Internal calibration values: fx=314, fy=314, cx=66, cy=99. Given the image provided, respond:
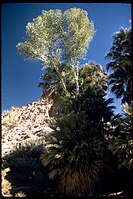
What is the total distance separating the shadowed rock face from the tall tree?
2.32 meters

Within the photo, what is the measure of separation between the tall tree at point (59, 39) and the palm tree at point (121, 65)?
1558mm

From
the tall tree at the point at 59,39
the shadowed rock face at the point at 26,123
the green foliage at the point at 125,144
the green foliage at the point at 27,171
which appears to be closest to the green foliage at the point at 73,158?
the green foliage at the point at 125,144

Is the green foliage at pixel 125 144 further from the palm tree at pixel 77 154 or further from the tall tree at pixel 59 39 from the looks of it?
the tall tree at pixel 59 39

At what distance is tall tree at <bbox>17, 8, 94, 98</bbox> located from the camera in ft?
53.1

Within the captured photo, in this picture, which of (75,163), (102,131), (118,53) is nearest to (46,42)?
(118,53)

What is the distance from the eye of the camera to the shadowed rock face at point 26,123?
16.2m

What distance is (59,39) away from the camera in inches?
656

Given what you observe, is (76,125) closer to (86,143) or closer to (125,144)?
(86,143)

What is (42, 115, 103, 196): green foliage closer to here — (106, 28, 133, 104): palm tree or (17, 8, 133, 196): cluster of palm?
(17, 8, 133, 196): cluster of palm

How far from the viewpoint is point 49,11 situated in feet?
54.3

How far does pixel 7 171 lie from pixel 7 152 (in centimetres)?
246

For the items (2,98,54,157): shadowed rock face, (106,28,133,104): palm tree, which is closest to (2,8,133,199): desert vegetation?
(106,28,133,104): palm tree

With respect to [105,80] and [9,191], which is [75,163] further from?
[105,80]

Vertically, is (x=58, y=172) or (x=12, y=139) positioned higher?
(x=12, y=139)
